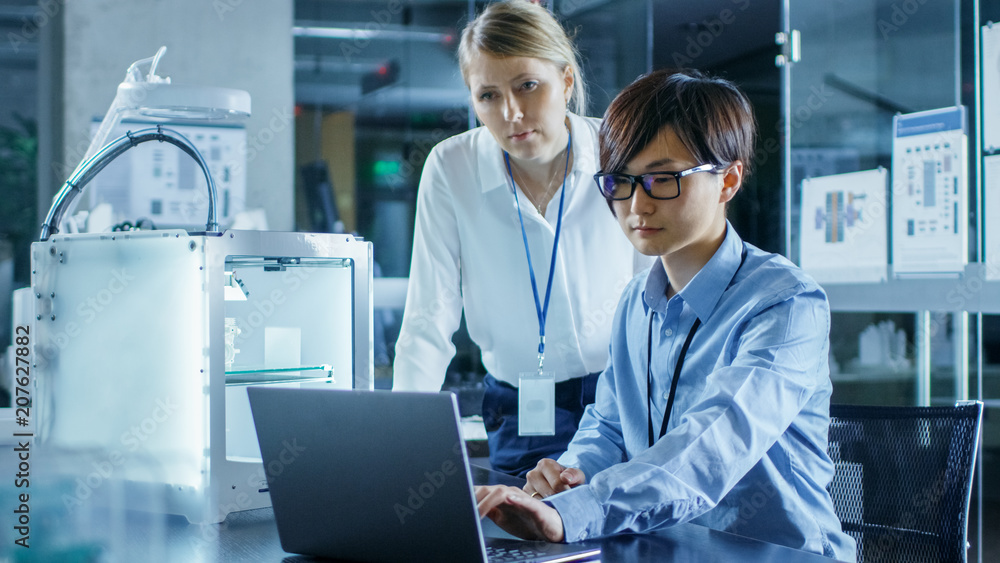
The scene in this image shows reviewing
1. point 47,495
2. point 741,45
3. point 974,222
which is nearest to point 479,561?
point 47,495

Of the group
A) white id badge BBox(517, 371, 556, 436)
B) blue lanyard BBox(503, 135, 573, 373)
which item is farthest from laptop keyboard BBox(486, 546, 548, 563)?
blue lanyard BBox(503, 135, 573, 373)

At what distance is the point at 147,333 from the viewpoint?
125cm

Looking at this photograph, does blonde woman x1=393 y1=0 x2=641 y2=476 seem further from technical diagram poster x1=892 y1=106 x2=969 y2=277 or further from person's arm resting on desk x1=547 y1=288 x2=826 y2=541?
technical diagram poster x1=892 y1=106 x2=969 y2=277

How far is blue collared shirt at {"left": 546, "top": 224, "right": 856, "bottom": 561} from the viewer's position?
1005mm

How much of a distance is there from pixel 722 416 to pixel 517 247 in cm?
77

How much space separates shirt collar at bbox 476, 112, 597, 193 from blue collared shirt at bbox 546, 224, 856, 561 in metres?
0.40

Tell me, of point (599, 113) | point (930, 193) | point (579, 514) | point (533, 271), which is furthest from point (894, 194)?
point (579, 514)

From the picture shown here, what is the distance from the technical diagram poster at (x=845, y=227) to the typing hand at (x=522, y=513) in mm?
2718

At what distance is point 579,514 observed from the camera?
975 mm

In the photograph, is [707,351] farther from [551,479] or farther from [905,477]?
[905,477]

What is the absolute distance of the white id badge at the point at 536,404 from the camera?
1.60 m

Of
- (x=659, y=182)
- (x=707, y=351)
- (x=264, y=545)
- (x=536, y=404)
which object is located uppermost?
(x=659, y=182)

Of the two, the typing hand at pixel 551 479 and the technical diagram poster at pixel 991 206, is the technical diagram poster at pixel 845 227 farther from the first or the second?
the typing hand at pixel 551 479

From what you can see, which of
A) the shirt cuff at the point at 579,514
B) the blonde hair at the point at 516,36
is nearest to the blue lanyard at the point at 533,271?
the blonde hair at the point at 516,36
